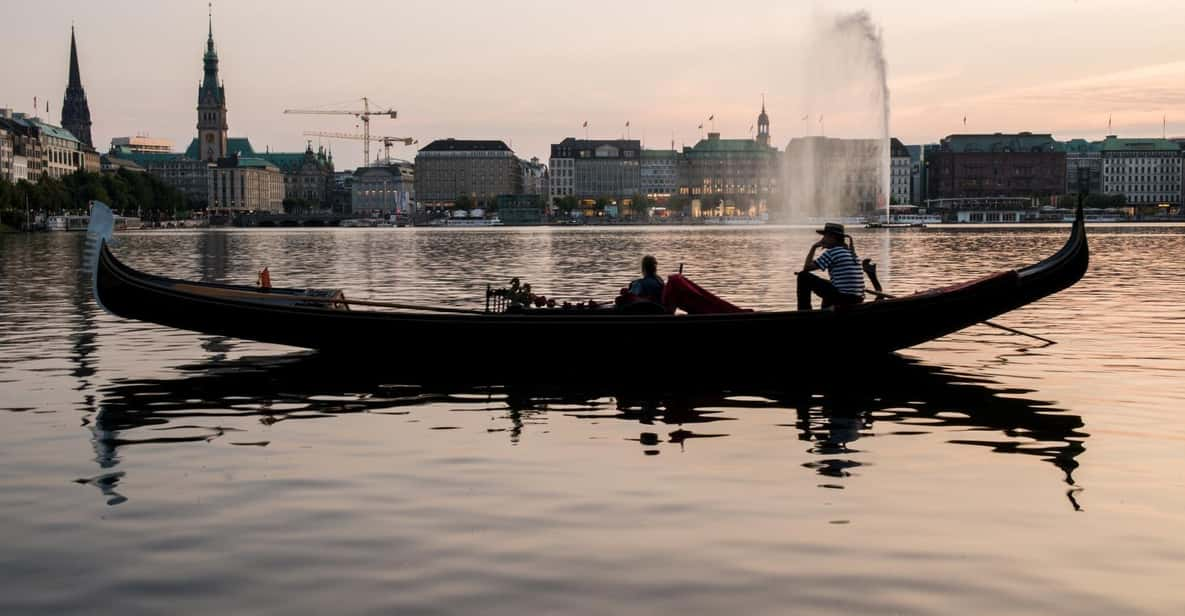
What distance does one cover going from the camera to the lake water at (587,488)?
377 inches

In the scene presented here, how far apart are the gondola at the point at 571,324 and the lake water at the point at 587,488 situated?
274 millimetres

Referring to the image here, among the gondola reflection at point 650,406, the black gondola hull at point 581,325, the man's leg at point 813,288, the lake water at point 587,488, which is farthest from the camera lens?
the man's leg at point 813,288

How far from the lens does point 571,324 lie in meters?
21.6

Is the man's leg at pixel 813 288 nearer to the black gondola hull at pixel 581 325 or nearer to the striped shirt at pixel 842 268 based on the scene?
the striped shirt at pixel 842 268

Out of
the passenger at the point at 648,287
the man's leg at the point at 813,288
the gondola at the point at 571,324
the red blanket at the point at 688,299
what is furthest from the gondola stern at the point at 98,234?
the man's leg at the point at 813,288

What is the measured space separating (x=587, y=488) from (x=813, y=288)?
10872 mm

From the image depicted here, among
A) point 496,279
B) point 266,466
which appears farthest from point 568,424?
point 496,279

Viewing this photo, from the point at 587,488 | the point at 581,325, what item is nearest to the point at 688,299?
the point at 581,325

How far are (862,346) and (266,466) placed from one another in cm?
1191

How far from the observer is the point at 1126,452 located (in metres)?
15.0

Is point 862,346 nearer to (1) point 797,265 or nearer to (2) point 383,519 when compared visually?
(2) point 383,519

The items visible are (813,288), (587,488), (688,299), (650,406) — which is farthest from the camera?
(813,288)

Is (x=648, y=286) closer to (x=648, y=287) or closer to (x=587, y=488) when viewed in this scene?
(x=648, y=287)

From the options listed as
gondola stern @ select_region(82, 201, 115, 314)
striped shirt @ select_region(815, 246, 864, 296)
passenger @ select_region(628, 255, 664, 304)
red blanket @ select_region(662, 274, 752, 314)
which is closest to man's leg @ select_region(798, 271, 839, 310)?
striped shirt @ select_region(815, 246, 864, 296)
